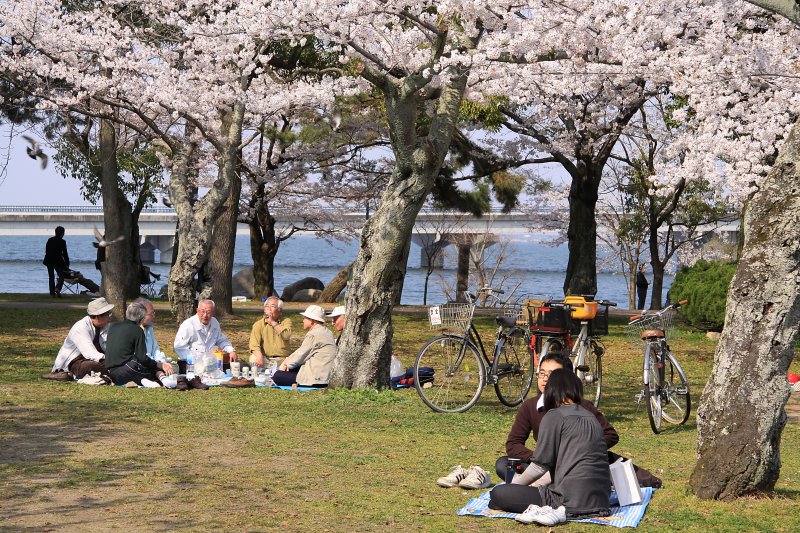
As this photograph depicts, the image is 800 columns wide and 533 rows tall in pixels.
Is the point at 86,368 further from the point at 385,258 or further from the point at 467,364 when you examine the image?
the point at 467,364

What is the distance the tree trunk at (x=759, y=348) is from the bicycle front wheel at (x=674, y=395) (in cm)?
298

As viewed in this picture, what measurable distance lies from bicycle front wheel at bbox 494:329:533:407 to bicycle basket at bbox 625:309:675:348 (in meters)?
1.03

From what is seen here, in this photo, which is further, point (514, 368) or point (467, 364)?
point (514, 368)

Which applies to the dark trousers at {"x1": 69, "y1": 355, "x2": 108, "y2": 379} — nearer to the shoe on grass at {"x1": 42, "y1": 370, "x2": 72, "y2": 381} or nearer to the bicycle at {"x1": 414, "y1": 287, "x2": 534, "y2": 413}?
the shoe on grass at {"x1": 42, "y1": 370, "x2": 72, "y2": 381}

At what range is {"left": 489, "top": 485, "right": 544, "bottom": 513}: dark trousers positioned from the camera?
605 cm

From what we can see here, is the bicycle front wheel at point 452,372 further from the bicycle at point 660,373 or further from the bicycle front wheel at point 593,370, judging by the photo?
the bicycle at point 660,373

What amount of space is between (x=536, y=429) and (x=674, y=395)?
3756 millimetres

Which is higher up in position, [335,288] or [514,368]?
[335,288]

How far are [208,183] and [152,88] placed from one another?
47.9ft

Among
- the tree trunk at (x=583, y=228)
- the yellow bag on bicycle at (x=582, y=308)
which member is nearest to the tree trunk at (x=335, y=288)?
the tree trunk at (x=583, y=228)

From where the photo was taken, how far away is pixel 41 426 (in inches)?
335

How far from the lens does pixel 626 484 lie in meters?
6.23

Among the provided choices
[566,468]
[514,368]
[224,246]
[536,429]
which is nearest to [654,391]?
[514,368]

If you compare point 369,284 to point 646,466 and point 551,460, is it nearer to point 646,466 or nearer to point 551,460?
point 646,466
